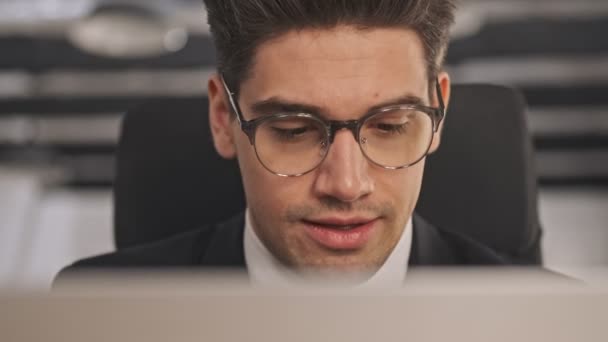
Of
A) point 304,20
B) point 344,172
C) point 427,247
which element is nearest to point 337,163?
point 344,172

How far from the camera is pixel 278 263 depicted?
1.30 m

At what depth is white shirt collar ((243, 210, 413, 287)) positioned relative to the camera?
4.24 ft

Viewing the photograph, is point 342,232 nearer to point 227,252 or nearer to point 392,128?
point 392,128

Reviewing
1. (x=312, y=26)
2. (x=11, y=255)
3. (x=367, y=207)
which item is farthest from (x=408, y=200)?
(x=11, y=255)

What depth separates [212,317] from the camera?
366 millimetres

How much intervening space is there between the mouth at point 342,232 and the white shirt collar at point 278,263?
133 mm

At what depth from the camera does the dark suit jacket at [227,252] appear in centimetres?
139

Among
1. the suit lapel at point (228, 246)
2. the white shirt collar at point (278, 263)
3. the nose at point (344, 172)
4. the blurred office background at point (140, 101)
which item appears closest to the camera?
the nose at point (344, 172)

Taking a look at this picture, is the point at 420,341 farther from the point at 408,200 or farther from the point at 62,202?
the point at 62,202

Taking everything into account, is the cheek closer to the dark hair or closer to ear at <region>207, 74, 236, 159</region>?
the dark hair

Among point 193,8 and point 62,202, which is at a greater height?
point 193,8

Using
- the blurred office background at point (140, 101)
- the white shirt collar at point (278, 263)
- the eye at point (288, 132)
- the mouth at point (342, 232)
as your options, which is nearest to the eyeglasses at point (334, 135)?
the eye at point (288, 132)

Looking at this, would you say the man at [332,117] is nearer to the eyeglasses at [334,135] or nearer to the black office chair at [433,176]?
the eyeglasses at [334,135]

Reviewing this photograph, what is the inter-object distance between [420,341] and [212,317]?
13cm
